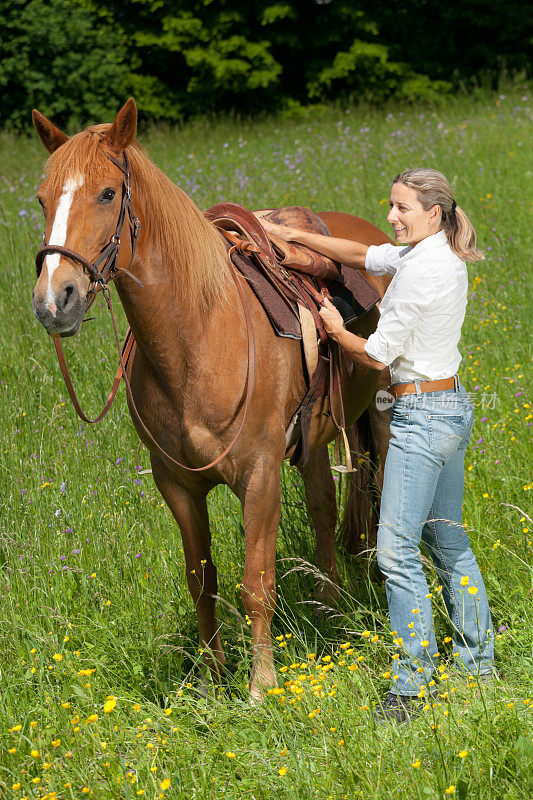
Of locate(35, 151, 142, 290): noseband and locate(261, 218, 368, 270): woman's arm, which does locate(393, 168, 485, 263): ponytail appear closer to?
locate(261, 218, 368, 270): woman's arm

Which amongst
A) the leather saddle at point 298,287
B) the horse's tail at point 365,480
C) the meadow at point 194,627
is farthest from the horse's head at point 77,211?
the horse's tail at point 365,480

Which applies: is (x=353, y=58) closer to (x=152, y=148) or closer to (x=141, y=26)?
(x=141, y=26)

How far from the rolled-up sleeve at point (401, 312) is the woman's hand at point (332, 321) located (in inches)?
11.4

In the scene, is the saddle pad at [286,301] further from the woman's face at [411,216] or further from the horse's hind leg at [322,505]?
the horse's hind leg at [322,505]

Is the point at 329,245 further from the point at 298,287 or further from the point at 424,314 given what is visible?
the point at 424,314

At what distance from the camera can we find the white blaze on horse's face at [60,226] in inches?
88.4

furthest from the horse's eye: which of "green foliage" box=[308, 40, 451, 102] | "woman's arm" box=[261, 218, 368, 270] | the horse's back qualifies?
"green foliage" box=[308, 40, 451, 102]

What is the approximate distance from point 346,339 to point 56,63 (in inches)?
625

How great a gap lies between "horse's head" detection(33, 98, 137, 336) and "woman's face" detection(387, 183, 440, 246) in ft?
3.20

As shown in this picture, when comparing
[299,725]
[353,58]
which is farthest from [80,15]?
[299,725]

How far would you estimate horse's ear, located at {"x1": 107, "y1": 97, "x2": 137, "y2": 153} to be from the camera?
96.9 inches

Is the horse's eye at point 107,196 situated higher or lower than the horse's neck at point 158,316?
higher

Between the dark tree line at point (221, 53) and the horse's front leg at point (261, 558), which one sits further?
the dark tree line at point (221, 53)

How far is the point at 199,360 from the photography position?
9.21 ft
